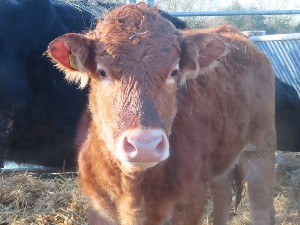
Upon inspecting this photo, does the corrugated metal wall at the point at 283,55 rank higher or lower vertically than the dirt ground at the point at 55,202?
Result: higher

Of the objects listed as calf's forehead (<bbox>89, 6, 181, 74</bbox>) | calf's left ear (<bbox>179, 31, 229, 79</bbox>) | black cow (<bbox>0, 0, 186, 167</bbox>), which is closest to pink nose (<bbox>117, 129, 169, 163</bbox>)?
calf's forehead (<bbox>89, 6, 181, 74</bbox>)

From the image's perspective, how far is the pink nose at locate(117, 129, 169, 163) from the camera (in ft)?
8.16

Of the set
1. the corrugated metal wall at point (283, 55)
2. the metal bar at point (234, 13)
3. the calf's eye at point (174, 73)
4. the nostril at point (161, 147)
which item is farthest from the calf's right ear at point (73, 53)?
the corrugated metal wall at point (283, 55)

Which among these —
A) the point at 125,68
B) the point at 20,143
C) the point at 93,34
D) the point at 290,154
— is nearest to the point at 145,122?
the point at 125,68

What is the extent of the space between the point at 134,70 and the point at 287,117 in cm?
358

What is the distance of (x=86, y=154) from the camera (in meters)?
3.54

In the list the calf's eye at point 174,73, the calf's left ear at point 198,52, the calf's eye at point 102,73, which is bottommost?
the calf's eye at point 102,73

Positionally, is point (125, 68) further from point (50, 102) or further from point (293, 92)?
point (293, 92)

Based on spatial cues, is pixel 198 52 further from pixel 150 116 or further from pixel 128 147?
pixel 128 147

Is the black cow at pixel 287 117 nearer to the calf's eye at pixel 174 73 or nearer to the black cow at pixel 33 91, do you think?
the black cow at pixel 33 91

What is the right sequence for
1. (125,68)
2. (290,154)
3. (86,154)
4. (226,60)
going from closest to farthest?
(125,68) → (86,154) → (226,60) → (290,154)

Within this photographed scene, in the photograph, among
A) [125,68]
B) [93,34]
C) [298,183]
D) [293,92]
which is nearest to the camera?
[125,68]

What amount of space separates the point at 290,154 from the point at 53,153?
325 centimetres

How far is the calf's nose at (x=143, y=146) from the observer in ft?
8.16
